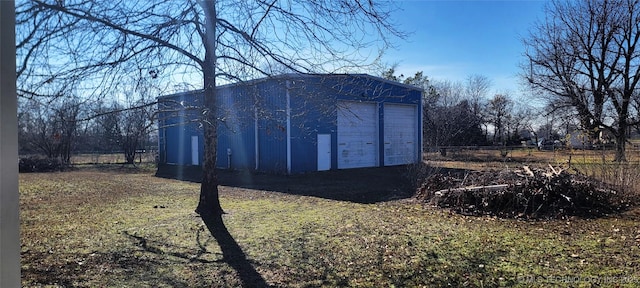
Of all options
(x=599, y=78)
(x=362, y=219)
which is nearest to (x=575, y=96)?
(x=599, y=78)

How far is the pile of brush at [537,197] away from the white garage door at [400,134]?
12.8 meters

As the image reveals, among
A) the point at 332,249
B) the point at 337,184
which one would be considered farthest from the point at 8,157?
the point at 337,184

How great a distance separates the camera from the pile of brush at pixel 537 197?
7.51 m

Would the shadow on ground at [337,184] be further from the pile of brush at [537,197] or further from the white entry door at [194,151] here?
the white entry door at [194,151]

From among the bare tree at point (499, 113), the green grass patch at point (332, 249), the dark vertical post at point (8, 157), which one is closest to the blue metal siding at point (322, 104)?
the green grass patch at point (332, 249)

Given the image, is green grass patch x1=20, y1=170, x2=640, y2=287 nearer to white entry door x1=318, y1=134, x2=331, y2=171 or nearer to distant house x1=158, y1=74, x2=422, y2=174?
distant house x1=158, y1=74, x2=422, y2=174

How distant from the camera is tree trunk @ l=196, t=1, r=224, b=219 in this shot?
6.71 m

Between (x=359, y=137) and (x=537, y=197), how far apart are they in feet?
41.0

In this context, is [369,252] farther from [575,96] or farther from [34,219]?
[575,96]

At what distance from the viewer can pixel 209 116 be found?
6805 mm

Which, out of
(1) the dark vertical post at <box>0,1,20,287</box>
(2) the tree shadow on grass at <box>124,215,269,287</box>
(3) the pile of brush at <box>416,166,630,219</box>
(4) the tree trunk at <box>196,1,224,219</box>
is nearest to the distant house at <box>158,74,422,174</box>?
(4) the tree trunk at <box>196,1,224,219</box>

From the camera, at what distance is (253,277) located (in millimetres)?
4168

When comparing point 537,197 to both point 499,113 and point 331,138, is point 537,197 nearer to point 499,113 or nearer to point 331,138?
point 331,138

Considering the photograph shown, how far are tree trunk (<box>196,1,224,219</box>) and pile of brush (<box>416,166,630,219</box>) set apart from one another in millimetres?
4870
